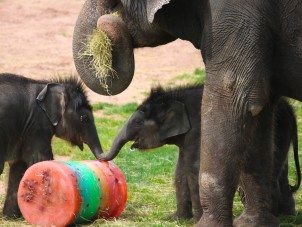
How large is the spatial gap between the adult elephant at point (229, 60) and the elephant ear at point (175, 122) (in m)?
1.08

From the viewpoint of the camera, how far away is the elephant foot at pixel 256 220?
7.21 m

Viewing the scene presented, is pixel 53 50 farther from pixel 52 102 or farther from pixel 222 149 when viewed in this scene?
pixel 222 149

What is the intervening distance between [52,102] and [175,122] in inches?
43.9

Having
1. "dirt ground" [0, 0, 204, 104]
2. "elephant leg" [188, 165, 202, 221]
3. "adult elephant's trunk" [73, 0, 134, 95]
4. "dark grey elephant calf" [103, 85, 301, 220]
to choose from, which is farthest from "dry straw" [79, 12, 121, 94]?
"dirt ground" [0, 0, 204, 104]

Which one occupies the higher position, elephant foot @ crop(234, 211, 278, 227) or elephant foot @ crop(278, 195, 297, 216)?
elephant foot @ crop(234, 211, 278, 227)

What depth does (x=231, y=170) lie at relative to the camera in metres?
6.23

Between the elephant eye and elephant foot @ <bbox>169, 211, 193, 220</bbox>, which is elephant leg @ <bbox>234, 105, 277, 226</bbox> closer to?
elephant foot @ <bbox>169, 211, 193, 220</bbox>

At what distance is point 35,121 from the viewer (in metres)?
8.11

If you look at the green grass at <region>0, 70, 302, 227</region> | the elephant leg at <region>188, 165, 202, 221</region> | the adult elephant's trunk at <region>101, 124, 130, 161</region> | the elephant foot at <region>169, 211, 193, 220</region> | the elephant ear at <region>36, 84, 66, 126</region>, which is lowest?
the green grass at <region>0, 70, 302, 227</region>

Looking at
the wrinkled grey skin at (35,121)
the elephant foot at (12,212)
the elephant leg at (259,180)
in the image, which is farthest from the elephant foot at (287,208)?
the elephant foot at (12,212)

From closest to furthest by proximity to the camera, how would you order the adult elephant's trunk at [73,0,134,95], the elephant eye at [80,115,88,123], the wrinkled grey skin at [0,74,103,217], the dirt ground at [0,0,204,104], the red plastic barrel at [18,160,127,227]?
the adult elephant's trunk at [73,0,134,95] < the red plastic barrel at [18,160,127,227] < the wrinkled grey skin at [0,74,103,217] < the elephant eye at [80,115,88,123] < the dirt ground at [0,0,204,104]

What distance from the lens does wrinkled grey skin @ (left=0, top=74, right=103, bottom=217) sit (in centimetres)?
801

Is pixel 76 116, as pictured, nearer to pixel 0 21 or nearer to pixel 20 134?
pixel 20 134

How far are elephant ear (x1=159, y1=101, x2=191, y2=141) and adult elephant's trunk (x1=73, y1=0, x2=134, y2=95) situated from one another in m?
0.79
